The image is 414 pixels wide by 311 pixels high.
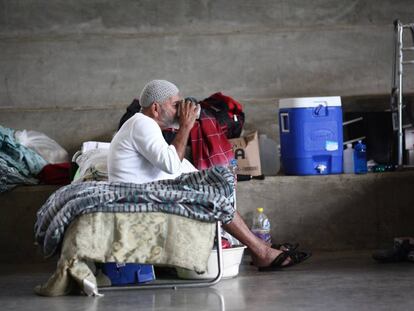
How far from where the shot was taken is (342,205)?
19.8 feet

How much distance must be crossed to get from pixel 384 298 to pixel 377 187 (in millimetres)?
1963

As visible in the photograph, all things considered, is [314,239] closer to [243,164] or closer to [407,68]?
[243,164]

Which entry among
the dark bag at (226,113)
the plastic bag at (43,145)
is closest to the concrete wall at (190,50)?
the plastic bag at (43,145)

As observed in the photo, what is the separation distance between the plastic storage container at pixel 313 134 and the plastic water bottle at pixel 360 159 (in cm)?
11

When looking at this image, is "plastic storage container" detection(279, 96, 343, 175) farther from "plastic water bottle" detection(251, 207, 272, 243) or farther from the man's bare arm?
the man's bare arm

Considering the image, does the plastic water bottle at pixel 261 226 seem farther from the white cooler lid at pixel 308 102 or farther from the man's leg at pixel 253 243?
the white cooler lid at pixel 308 102

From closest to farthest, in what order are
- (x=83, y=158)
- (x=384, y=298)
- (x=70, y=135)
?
(x=384, y=298) < (x=83, y=158) < (x=70, y=135)

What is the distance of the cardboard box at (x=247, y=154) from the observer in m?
6.18

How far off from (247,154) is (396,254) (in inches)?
53.7

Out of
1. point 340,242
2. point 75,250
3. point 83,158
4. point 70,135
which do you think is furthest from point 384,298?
point 70,135

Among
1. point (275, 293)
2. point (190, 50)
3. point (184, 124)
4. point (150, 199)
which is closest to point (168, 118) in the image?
point (184, 124)

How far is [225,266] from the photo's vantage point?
16.1 ft

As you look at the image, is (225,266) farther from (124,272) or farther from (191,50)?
(191,50)

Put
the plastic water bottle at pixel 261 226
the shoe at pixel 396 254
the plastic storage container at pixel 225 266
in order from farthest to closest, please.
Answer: the plastic water bottle at pixel 261 226
the shoe at pixel 396 254
the plastic storage container at pixel 225 266
